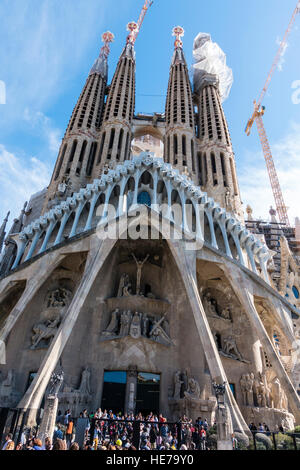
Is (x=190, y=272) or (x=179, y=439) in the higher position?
(x=190, y=272)

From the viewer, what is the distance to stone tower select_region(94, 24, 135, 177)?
2416 centimetres

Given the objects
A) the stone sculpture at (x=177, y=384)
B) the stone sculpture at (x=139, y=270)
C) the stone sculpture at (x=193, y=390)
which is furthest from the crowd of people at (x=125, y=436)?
the stone sculpture at (x=139, y=270)

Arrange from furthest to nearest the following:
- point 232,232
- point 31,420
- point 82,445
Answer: point 232,232 → point 31,420 → point 82,445

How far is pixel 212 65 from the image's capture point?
3203cm

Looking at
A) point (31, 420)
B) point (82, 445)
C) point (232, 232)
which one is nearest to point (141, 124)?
point (232, 232)

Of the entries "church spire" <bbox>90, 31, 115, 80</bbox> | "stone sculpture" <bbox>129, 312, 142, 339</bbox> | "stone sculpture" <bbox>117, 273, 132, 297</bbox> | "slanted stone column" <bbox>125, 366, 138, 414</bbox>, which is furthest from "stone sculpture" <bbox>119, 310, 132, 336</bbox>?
"church spire" <bbox>90, 31, 115, 80</bbox>

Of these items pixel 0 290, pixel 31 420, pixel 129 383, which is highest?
pixel 0 290

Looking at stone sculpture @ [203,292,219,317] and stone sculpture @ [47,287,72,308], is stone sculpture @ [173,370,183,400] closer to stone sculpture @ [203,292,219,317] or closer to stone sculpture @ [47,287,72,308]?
stone sculpture @ [203,292,219,317]

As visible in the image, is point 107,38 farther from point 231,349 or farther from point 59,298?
point 231,349

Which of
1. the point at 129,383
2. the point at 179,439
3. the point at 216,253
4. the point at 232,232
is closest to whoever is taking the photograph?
the point at 179,439

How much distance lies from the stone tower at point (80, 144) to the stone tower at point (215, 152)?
30.4 ft

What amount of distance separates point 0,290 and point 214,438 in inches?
466
